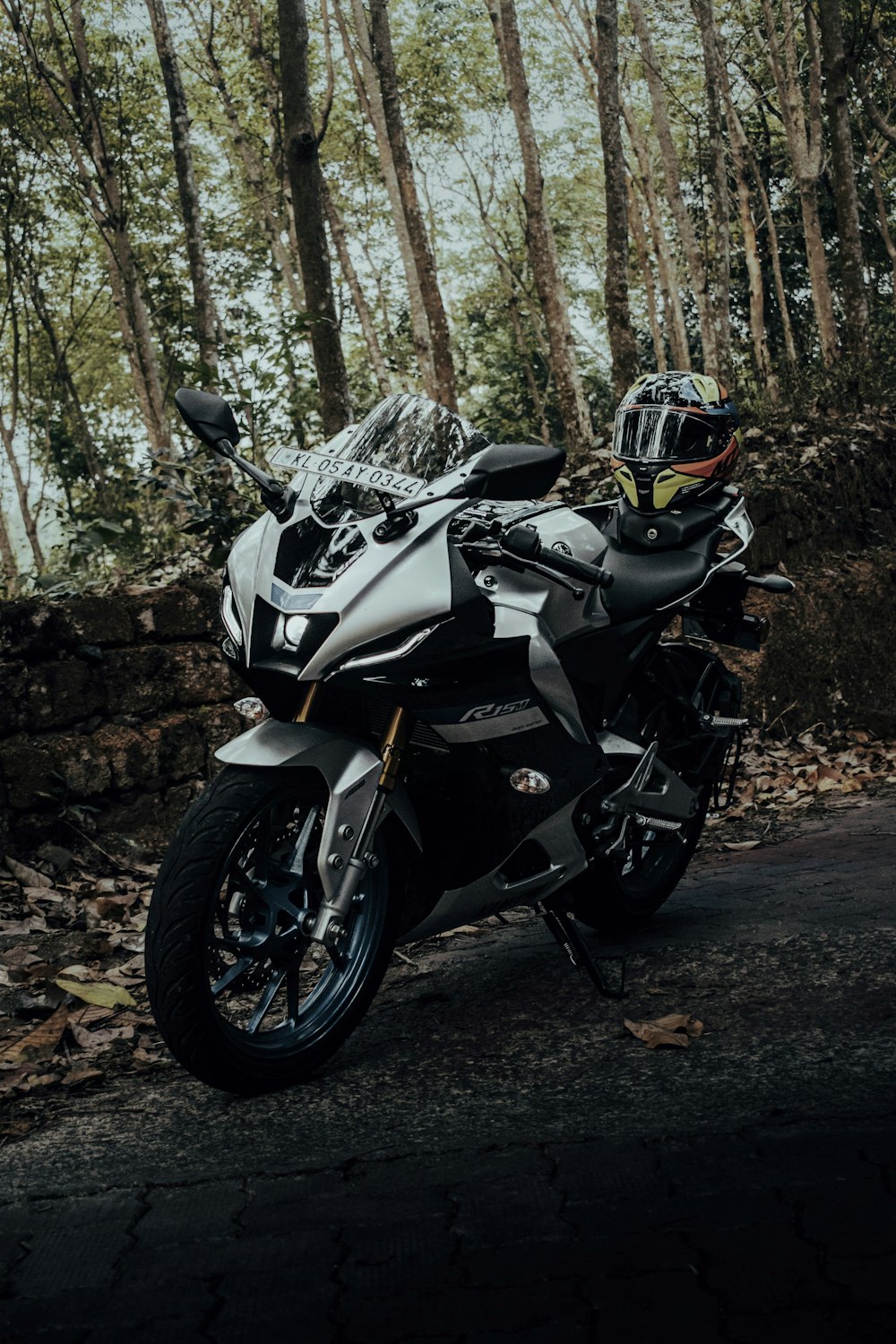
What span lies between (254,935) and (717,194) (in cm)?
2071

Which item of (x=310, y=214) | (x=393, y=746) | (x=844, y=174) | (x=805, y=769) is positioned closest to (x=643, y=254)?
(x=844, y=174)

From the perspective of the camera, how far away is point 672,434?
14.7 feet

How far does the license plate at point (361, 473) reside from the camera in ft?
10.8

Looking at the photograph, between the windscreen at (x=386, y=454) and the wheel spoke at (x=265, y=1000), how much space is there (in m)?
1.17

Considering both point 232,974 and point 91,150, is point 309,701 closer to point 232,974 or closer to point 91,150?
point 232,974

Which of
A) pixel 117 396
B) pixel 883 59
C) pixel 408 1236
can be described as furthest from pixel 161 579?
pixel 117 396

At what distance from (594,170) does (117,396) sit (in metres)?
16.0

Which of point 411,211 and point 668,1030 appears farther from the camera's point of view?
point 411,211

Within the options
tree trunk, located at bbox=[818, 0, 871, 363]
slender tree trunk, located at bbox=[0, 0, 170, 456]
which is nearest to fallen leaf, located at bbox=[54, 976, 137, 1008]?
tree trunk, located at bbox=[818, 0, 871, 363]

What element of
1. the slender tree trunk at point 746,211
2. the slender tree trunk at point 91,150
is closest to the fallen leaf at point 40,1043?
the slender tree trunk at point 91,150

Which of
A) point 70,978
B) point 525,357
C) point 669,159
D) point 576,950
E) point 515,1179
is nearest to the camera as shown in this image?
point 515,1179

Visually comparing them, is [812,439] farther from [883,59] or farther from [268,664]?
[883,59]

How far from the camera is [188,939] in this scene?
3.10 meters

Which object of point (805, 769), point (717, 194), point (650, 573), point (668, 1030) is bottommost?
point (805, 769)
